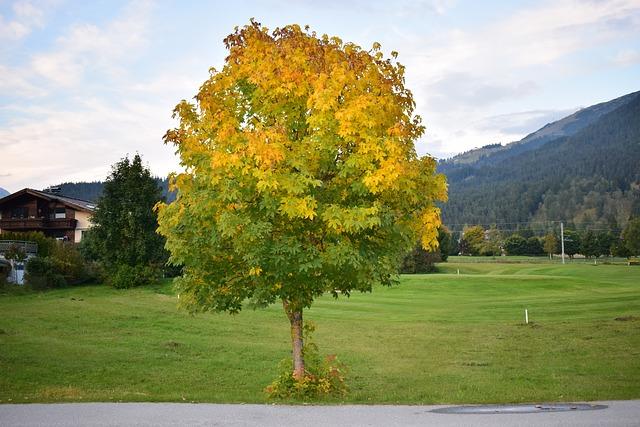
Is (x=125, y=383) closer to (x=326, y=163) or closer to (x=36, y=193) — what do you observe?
(x=326, y=163)

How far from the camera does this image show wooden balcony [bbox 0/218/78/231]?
229ft

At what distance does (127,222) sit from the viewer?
5216cm

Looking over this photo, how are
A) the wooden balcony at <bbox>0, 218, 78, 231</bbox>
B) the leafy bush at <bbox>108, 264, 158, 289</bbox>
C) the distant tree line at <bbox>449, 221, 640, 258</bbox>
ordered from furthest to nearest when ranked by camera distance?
the distant tree line at <bbox>449, 221, 640, 258</bbox>, the wooden balcony at <bbox>0, 218, 78, 231</bbox>, the leafy bush at <bbox>108, 264, 158, 289</bbox>

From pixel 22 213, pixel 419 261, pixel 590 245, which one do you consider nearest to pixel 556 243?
pixel 590 245

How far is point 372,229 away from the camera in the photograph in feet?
47.6

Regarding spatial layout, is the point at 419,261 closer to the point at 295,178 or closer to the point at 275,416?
the point at 295,178

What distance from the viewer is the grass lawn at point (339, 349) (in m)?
16.9

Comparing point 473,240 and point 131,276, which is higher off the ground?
point 473,240

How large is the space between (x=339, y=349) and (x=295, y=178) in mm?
15881

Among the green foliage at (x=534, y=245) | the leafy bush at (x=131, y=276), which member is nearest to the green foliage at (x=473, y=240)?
the green foliage at (x=534, y=245)

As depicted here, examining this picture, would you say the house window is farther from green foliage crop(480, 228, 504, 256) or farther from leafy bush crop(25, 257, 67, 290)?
green foliage crop(480, 228, 504, 256)

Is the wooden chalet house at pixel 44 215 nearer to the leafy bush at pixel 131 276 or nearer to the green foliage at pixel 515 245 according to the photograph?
the leafy bush at pixel 131 276

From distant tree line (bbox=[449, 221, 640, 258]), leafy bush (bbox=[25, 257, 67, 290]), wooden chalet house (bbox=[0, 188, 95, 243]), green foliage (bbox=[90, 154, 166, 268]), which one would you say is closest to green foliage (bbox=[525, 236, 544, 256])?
distant tree line (bbox=[449, 221, 640, 258])

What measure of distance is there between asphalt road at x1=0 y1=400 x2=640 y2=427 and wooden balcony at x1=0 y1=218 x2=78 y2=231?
62.3 meters
